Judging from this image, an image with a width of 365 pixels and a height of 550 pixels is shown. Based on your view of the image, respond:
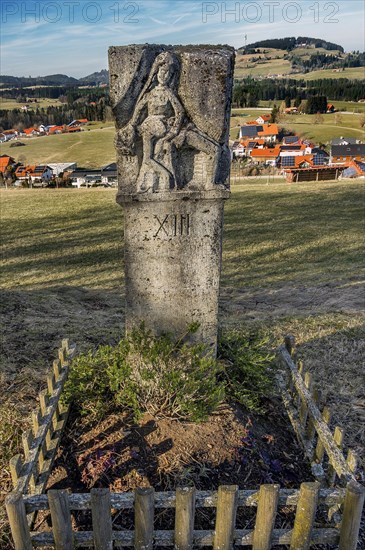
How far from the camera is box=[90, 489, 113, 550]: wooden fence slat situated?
295 centimetres

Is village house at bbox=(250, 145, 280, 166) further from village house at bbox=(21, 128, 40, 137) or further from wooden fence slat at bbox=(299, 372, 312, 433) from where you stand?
wooden fence slat at bbox=(299, 372, 312, 433)

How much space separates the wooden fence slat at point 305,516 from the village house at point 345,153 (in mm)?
71561

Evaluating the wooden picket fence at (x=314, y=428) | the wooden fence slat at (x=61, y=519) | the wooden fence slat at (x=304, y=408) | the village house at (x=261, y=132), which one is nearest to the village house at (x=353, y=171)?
the wooden picket fence at (x=314, y=428)

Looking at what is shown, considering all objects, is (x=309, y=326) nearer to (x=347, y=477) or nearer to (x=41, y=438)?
(x=347, y=477)

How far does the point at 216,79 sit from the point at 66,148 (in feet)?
315

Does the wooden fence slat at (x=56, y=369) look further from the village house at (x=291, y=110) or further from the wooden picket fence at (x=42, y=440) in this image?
the village house at (x=291, y=110)

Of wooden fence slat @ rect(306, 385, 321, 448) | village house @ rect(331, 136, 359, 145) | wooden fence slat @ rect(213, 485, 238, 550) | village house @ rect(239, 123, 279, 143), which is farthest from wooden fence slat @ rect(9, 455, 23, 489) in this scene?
village house @ rect(239, 123, 279, 143)

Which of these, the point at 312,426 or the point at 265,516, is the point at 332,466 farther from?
the point at 265,516

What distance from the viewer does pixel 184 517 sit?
3078 mm

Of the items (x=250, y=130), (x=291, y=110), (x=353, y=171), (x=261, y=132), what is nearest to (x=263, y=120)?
(x=291, y=110)

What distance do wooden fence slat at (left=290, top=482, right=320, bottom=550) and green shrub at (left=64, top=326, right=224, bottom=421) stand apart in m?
1.29

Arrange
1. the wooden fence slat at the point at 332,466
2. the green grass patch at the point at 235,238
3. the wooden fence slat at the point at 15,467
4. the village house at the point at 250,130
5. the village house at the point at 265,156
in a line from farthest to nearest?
1. the village house at the point at 250,130
2. the village house at the point at 265,156
3. the green grass patch at the point at 235,238
4. the wooden fence slat at the point at 332,466
5. the wooden fence slat at the point at 15,467

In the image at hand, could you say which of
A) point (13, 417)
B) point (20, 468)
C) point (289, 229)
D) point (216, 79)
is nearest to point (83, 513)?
point (20, 468)

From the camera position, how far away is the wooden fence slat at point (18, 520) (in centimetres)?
296
